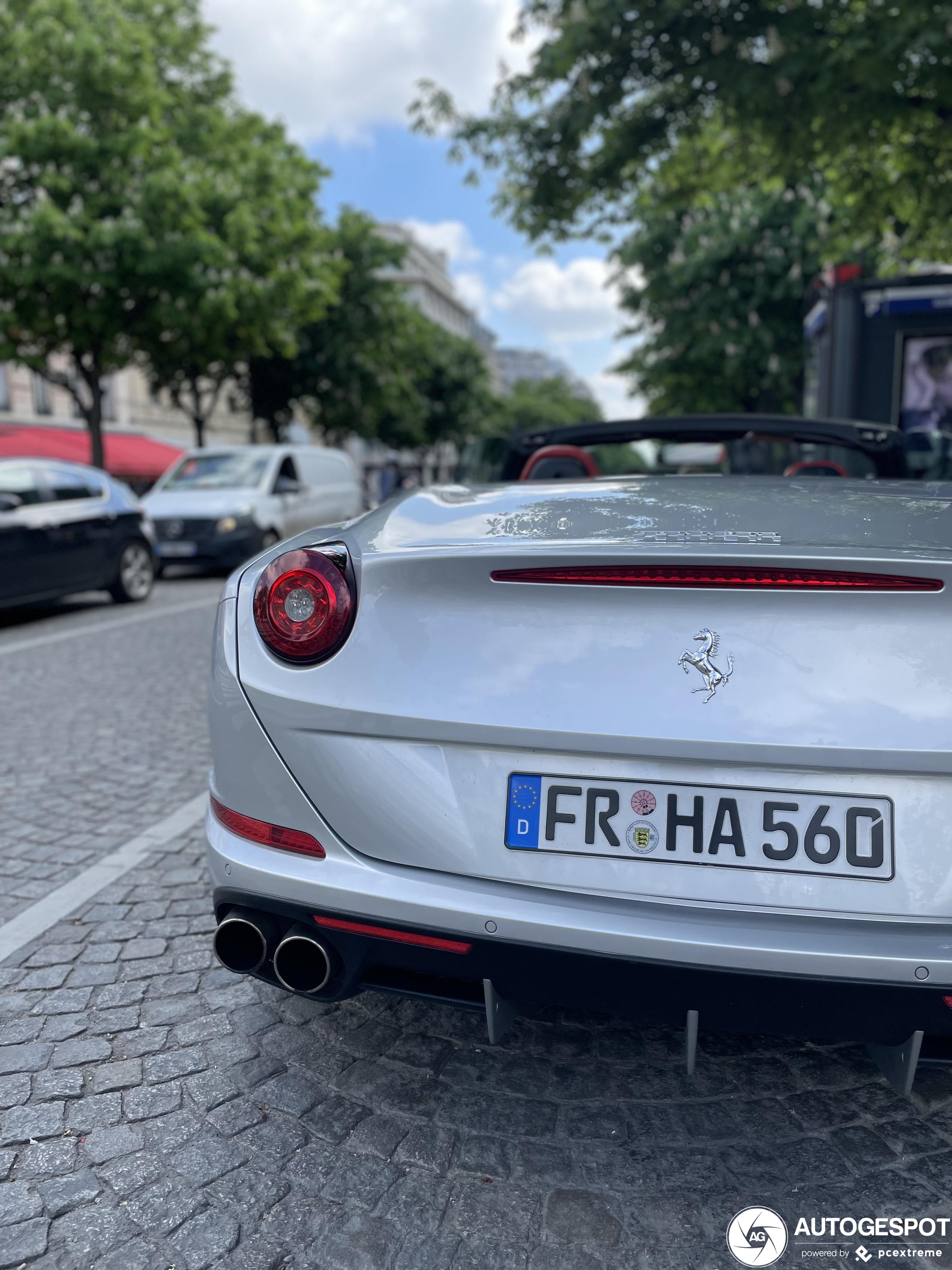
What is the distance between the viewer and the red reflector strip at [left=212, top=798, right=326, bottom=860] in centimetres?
211

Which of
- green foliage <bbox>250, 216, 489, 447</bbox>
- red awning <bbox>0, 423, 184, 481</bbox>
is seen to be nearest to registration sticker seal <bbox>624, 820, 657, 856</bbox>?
red awning <bbox>0, 423, 184, 481</bbox>

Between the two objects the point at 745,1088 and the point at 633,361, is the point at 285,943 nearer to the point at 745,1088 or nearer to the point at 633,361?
the point at 745,1088

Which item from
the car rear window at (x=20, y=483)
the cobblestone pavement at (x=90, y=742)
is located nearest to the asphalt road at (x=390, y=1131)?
the cobblestone pavement at (x=90, y=742)

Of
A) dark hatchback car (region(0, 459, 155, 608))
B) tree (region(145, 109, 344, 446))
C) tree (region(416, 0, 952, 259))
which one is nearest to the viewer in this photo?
tree (region(416, 0, 952, 259))

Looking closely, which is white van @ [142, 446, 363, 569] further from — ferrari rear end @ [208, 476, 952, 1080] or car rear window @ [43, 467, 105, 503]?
ferrari rear end @ [208, 476, 952, 1080]

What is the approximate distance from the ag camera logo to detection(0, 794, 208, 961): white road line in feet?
6.59

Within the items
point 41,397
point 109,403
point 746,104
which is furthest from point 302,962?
point 109,403

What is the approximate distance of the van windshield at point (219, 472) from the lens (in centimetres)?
1512

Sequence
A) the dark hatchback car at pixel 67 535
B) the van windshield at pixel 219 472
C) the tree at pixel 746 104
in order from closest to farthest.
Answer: the tree at pixel 746 104 → the dark hatchback car at pixel 67 535 → the van windshield at pixel 219 472

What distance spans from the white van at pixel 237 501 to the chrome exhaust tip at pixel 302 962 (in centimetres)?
1173

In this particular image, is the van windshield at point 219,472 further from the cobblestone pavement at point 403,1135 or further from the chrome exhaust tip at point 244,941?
the chrome exhaust tip at point 244,941

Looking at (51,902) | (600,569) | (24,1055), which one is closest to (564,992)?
(600,569)

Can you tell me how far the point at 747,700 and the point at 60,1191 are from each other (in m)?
1.49

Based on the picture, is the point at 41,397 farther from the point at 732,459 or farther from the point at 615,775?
the point at 615,775
